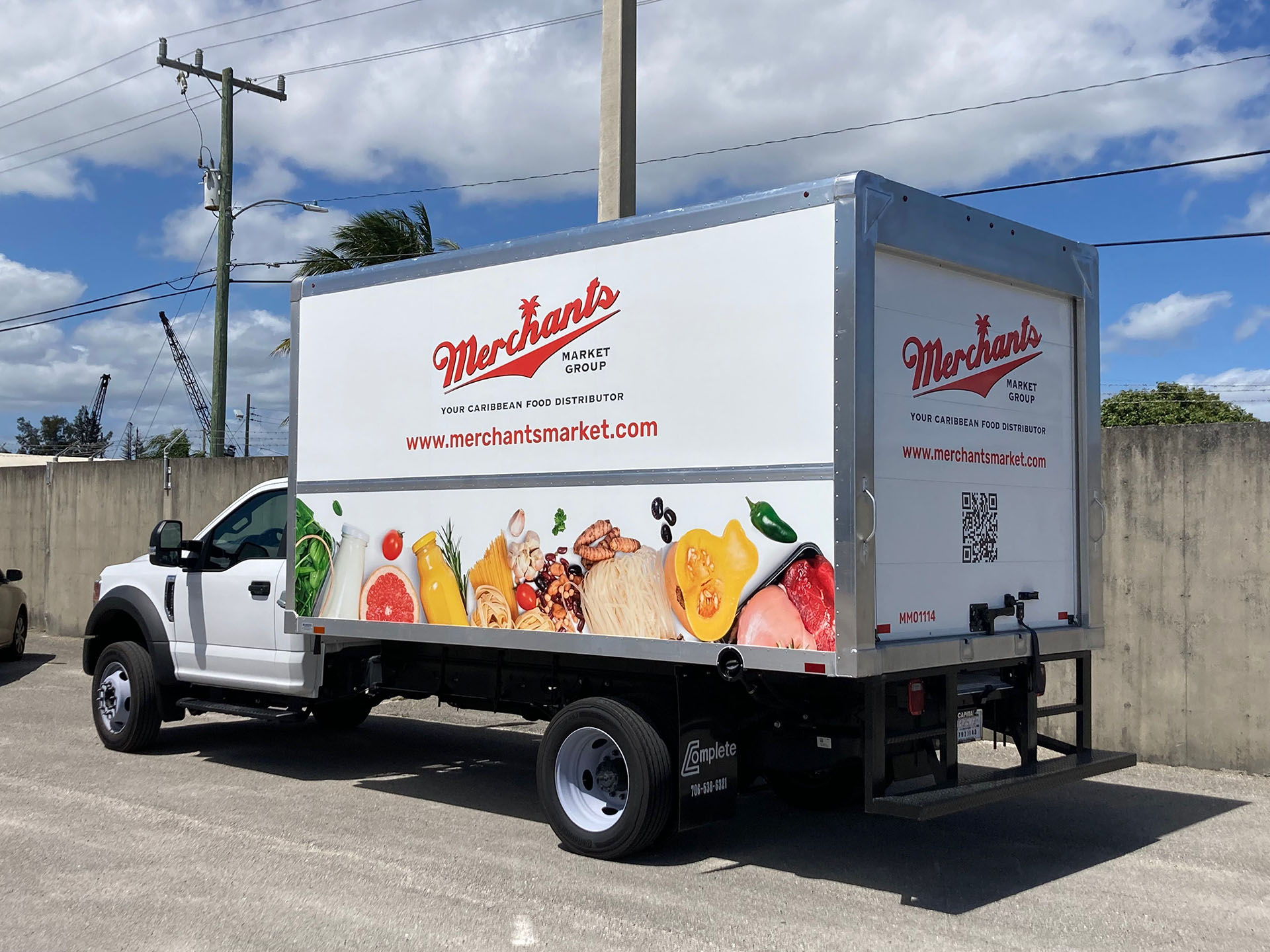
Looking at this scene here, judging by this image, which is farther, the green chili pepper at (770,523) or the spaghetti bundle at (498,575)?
the spaghetti bundle at (498,575)

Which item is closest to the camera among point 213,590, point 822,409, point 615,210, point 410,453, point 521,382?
point 822,409

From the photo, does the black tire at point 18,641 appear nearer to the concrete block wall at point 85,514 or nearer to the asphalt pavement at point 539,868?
the concrete block wall at point 85,514

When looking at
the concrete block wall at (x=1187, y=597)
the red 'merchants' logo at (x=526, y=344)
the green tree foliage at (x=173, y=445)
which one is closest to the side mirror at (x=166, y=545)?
the red 'merchants' logo at (x=526, y=344)

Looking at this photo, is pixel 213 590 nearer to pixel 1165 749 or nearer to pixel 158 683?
pixel 158 683

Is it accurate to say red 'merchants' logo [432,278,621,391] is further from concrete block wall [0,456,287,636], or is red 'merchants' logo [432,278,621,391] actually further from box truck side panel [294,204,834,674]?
concrete block wall [0,456,287,636]

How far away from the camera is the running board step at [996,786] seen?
5.70 m

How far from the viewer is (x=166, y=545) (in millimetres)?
9234

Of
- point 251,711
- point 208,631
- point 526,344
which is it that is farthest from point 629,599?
point 208,631

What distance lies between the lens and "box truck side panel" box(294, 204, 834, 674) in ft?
19.4

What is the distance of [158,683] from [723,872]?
197 inches

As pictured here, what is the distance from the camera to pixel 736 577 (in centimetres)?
600

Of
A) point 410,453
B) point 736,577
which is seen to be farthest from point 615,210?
point 736,577

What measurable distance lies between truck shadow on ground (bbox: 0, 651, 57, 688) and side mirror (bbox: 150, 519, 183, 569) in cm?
555

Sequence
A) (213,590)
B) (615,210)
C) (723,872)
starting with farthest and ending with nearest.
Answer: (615,210)
(213,590)
(723,872)
